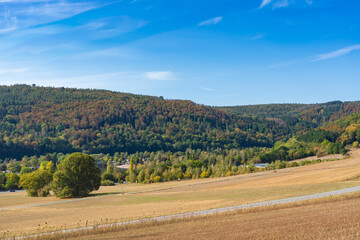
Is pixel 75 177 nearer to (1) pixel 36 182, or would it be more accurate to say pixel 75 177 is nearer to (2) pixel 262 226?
(1) pixel 36 182

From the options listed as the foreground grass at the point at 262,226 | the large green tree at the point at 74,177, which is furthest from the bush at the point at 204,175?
the foreground grass at the point at 262,226

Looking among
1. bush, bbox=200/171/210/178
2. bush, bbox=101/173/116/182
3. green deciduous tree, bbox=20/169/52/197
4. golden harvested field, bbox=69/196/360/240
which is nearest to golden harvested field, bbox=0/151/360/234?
golden harvested field, bbox=69/196/360/240

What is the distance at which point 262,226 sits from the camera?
2286 cm

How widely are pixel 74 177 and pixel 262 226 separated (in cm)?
5274

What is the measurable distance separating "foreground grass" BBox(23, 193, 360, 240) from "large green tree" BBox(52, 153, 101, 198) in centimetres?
4430

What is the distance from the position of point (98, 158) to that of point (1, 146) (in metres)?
53.8

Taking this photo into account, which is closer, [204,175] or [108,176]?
[204,175]

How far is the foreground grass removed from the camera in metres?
19.9

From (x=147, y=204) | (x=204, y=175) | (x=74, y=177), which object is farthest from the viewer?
(x=204, y=175)

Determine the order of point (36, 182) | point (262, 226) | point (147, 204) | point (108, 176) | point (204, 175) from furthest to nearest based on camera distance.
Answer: point (108, 176) < point (204, 175) < point (36, 182) < point (147, 204) < point (262, 226)

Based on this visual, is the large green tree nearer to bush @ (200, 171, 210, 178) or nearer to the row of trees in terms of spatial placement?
the row of trees

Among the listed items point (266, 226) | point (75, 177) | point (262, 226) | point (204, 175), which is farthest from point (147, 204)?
point (204, 175)

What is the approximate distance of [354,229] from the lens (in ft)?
62.5

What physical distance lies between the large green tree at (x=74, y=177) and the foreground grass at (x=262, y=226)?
44.3m
